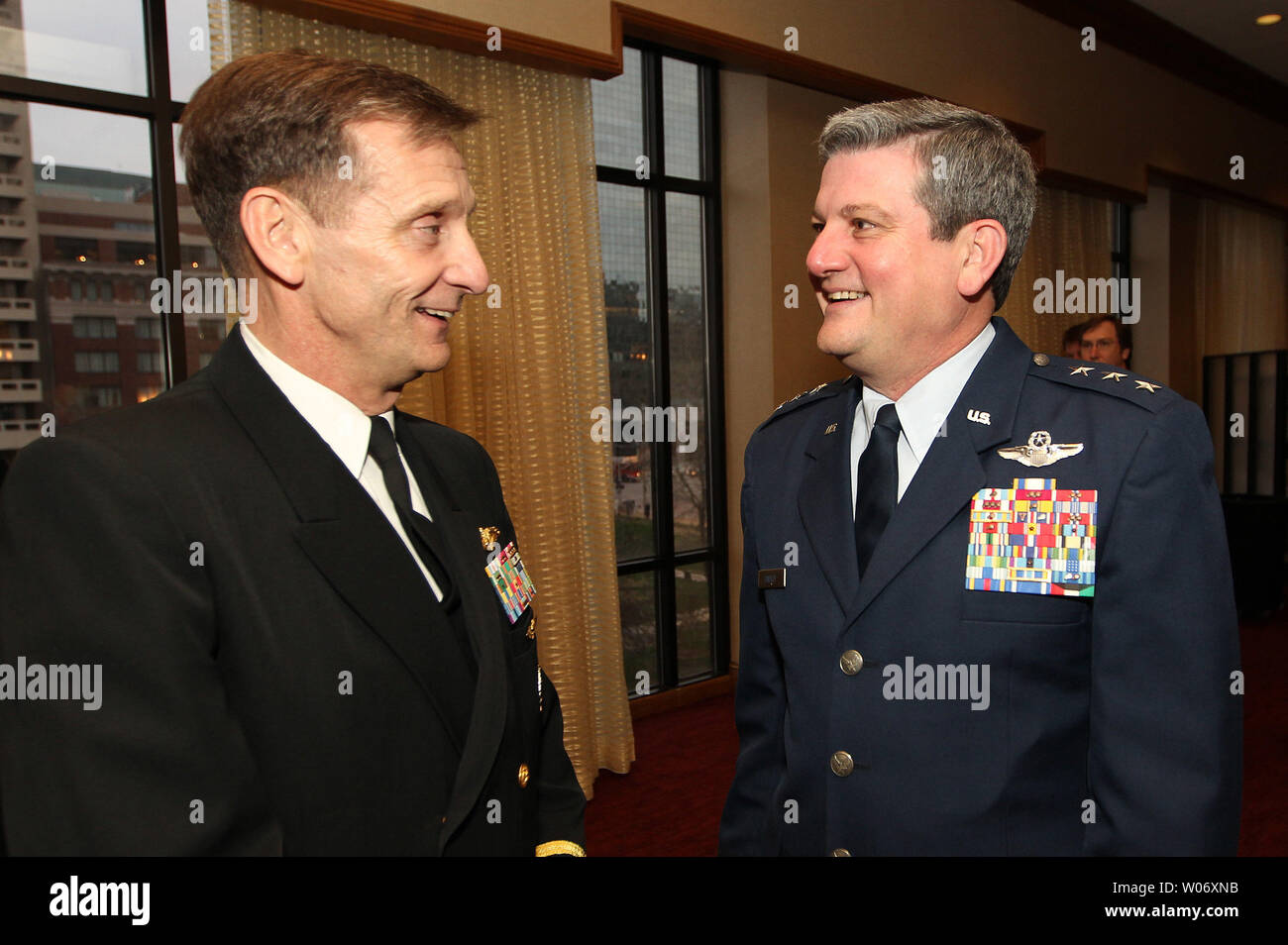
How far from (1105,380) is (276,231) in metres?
1.21

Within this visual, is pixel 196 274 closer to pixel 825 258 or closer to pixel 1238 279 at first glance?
pixel 825 258

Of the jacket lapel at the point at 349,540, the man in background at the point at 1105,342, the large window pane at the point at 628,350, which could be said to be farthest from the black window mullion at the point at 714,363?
the jacket lapel at the point at 349,540

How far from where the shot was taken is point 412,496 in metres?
1.27

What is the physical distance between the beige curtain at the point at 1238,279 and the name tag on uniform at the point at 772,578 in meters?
9.15

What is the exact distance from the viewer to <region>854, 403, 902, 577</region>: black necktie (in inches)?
55.7

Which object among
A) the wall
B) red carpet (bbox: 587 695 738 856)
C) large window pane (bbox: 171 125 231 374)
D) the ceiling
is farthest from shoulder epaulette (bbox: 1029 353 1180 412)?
the ceiling

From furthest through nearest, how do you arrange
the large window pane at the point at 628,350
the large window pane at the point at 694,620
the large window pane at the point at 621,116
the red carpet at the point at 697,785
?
the large window pane at the point at 694,620 < the large window pane at the point at 628,350 < the large window pane at the point at 621,116 < the red carpet at the point at 697,785

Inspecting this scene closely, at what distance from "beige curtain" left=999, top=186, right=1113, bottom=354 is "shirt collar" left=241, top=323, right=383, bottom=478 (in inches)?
254

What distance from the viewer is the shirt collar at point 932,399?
1445 millimetres

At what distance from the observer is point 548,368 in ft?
13.0

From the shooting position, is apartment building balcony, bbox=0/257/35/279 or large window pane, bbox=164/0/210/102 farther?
large window pane, bbox=164/0/210/102

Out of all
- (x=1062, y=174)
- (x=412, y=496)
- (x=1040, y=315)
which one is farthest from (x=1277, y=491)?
(x=412, y=496)

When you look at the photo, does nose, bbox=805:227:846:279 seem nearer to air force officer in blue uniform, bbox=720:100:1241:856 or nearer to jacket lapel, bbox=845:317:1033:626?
air force officer in blue uniform, bbox=720:100:1241:856

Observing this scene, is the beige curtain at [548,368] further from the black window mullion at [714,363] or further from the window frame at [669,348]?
the black window mullion at [714,363]
